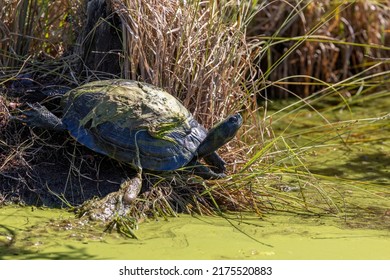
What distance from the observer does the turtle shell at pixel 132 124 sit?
4.29m

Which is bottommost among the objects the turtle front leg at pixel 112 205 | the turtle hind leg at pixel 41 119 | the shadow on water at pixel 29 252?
the shadow on water at pixel 29 252

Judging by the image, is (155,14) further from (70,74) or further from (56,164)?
(56,164)

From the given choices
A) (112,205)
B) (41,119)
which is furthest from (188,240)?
(41,119)

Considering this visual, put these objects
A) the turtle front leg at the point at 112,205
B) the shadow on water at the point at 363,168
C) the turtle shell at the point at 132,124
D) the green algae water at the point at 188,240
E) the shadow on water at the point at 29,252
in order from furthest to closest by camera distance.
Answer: the shadow on water at the point at 363,168 → the turtle shell at the point at 132,124 → the turtle front leg at the point at 112,205 → the green algae water at the point at 188,240 → the shadow on water at the point at 29,252

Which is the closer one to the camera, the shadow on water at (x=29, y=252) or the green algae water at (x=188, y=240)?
the shadow on water at (x=29, y=252)

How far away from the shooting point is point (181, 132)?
441cm

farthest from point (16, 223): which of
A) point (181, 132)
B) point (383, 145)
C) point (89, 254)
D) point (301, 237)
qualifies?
point (383, 145)

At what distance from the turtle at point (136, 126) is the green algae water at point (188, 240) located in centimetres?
33

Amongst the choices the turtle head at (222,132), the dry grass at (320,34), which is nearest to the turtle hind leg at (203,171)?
the turtle head at (222,132)

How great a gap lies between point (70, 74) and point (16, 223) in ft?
3.92

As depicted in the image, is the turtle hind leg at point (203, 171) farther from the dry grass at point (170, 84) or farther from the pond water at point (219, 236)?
the pond water at point (219, 236)

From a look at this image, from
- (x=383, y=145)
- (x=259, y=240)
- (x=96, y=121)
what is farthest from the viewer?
(x=383, y=145)

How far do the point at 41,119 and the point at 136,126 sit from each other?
1.58ft

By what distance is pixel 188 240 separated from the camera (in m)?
3.83
